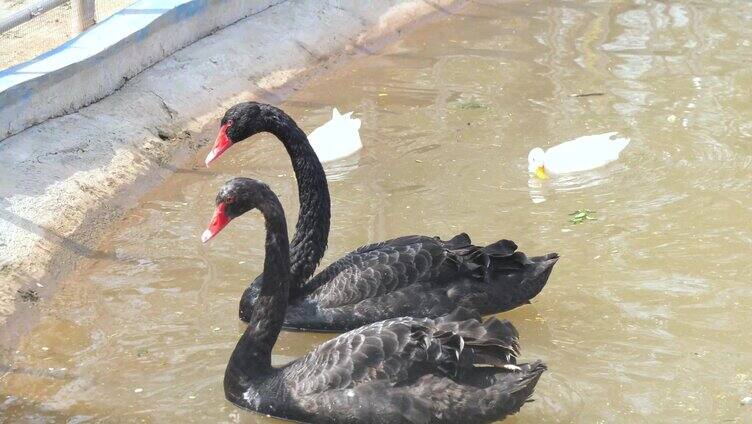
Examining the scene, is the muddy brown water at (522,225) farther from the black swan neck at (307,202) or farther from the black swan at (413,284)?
the black swan neck at (307,202)

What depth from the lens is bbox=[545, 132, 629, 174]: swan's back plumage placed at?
7.12 m

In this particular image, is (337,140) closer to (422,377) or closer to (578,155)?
(578,155)

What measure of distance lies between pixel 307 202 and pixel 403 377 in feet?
4.97

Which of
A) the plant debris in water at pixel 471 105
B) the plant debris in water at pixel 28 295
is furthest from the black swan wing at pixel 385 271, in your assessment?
the plant debris in water at pixel 471 105

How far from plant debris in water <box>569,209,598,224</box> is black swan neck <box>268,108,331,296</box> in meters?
1.46

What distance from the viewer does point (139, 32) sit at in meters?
8.12

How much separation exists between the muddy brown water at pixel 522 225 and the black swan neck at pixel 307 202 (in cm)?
38

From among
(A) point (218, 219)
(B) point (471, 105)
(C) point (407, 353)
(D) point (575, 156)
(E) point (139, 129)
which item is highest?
(A) point (218, 219)

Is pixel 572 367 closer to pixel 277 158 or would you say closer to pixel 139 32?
pixel 277 158

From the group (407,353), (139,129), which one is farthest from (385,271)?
(139,129)

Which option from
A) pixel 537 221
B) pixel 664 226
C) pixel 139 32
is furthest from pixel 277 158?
pixel 664 226

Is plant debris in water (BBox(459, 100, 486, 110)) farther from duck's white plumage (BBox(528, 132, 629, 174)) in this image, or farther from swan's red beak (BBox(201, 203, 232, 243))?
swan's red beak (BBox(201, 203, 232, 243))

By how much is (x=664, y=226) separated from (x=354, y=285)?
186 centimetres

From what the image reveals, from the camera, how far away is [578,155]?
7.15 m
